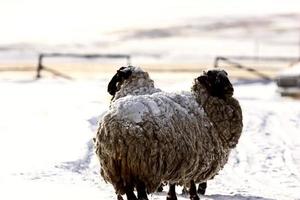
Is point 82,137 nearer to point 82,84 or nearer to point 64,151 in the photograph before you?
point 64,151

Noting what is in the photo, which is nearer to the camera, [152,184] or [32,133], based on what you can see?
[152,184]

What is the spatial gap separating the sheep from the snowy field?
0.96m

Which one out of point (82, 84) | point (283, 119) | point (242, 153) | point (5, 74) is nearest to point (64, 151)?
point (242, 153)

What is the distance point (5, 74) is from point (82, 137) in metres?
24.2

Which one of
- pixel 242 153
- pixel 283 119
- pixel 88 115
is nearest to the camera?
pixel 242 153

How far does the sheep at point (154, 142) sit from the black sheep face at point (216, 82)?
0.49m

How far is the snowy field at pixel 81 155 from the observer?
1006 cm

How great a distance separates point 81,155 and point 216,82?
2891mm

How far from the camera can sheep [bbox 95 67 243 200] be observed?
8.06 meters

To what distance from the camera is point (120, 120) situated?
8086 millimetres

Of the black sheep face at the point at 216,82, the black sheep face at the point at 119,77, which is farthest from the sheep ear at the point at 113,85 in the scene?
the black sheep face at the point at 216,82

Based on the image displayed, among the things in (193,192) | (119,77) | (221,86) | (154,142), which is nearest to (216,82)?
(221,86)

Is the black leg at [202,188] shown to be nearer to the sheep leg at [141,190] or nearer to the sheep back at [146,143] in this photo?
the sheep back at [146,143]

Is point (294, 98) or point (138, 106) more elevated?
point (138, 106)
